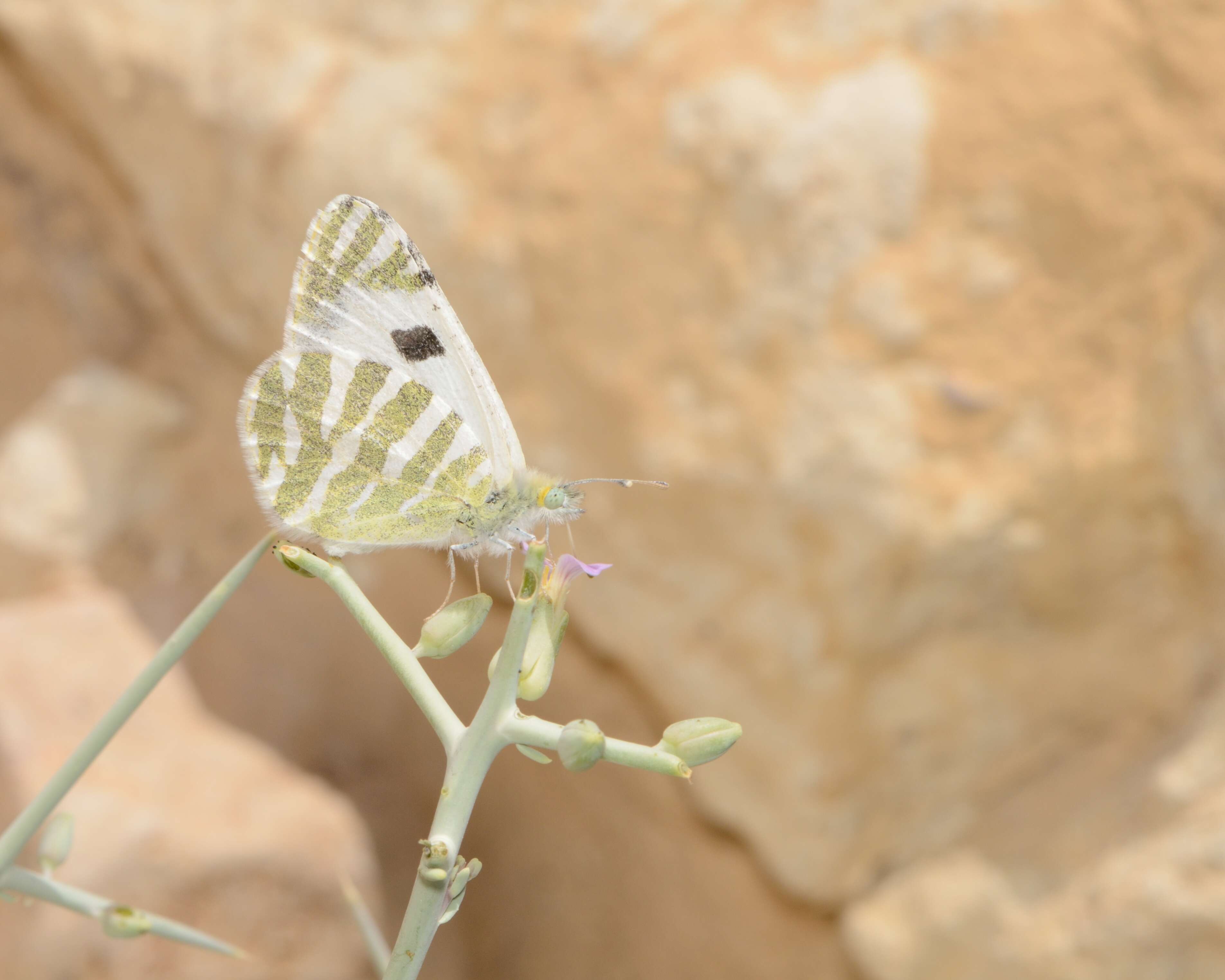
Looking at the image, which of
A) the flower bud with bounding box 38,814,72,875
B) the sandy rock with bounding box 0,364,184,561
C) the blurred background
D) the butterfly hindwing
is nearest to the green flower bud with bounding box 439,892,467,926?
the butterfly hindwing

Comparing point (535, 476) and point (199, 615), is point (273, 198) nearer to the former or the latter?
point (535, 476)

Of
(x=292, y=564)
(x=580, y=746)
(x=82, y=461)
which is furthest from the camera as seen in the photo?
(x=82, y=461)

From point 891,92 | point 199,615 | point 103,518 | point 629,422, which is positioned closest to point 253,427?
point 199,615

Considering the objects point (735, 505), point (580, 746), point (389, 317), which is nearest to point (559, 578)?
point (580, 746)

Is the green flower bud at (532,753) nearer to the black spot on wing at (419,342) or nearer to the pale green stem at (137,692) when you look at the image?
the pale green stem at (137,692)

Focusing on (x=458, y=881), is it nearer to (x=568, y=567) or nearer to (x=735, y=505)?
(x=568, y=567)

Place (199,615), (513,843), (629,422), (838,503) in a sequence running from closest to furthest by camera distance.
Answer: (199,615), (838,503), (629,422), (513,843)
